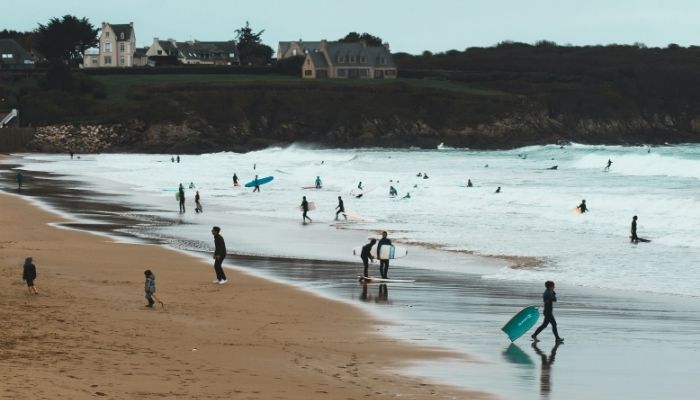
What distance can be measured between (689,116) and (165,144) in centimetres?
8948

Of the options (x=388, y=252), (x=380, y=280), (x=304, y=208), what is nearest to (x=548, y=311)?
(x=380, y=280)

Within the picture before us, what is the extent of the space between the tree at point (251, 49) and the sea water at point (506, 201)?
83.2 metres

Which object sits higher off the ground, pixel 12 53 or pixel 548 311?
pixel 12 53

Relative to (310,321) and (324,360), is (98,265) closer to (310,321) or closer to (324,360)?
(310,321)

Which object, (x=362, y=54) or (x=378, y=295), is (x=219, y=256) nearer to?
(x=378, y=295)

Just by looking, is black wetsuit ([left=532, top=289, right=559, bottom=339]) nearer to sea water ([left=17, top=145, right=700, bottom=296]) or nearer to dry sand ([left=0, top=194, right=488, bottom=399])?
dry sand ([left=0, top=194, right=488, bottom=399])

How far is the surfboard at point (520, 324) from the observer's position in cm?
1738

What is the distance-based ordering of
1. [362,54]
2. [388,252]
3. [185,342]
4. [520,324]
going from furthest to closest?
[362,54] → [388,252] → [520,324] → [185,342]

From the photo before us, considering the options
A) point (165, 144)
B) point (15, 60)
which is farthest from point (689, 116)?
point (15, 60)

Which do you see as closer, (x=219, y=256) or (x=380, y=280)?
(x=219, y=256)

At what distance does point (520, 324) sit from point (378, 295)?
17.3ft

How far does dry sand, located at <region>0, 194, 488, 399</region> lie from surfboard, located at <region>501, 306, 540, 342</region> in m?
1.71

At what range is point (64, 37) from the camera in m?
151

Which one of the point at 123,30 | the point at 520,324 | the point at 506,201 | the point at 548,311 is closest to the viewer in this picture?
the point at 520,324
